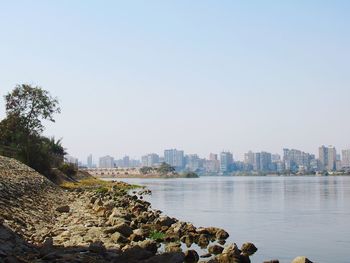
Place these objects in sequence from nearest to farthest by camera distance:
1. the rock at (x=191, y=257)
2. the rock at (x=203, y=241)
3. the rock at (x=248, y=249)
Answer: the rock at (x=191, y=257), the rock at (x=248, y=249), the rock at (x=203, y=241)

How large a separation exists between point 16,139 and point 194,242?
189ft

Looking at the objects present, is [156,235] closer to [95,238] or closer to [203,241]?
[203,241]

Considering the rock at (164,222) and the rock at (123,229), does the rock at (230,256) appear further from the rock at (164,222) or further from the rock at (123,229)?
the rock at (164,222)

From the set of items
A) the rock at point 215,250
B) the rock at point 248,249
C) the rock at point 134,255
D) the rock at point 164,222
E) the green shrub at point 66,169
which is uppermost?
the green shrub at point 66,169

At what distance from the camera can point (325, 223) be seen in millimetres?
36312

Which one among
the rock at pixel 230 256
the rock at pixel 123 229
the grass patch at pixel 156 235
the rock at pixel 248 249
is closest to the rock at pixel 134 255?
the rock at pixel 230 256

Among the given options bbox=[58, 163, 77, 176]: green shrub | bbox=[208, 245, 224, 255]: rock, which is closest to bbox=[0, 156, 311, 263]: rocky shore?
bbox=[208, 245, 224, 255]: rock

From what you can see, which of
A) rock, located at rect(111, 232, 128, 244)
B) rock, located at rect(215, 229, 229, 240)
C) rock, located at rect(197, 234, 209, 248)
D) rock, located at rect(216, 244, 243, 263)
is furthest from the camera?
rock, located at rect(215, 229, 229, 240)

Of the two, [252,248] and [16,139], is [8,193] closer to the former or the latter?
[252,248]

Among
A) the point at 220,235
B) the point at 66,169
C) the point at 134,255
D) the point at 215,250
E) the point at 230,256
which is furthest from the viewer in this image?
the point at 66,169

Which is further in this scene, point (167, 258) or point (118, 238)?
point (118, 238)

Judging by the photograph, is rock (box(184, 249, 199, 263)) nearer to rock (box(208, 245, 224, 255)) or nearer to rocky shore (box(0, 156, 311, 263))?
rocky shore (box(0, 156, 311, 263))

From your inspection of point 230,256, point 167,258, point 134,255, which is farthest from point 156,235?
point 134,255

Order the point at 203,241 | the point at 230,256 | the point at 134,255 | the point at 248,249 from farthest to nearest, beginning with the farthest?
1. the point at 203,241
2. the point at 248,249
3. the point at 230,256
4. the point at 134,255
